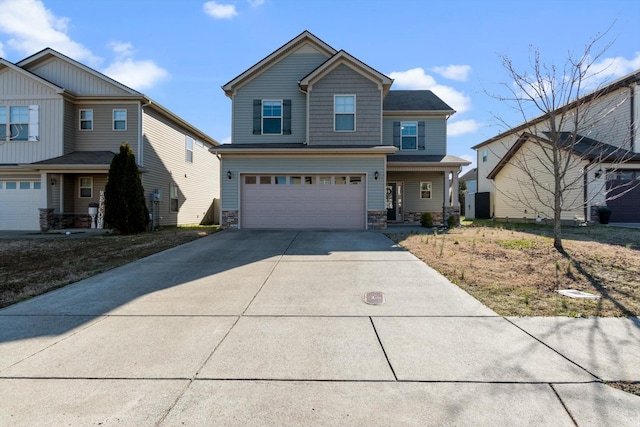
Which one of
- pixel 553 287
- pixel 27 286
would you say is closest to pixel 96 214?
pixel 27 286

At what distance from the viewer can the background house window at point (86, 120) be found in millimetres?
16609

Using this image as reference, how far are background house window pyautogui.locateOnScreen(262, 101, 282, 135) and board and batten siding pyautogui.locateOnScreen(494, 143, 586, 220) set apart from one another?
1041cm

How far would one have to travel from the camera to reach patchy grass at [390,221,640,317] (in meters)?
4.95

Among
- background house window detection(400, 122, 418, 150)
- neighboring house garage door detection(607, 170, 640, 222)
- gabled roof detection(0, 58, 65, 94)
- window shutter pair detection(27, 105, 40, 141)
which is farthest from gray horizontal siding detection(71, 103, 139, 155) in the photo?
neighboring house garage door detection(607, 170, 640, 222)

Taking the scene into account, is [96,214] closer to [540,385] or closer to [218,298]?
[218,298]

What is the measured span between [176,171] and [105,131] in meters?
4.04

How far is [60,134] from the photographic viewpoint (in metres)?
15.9

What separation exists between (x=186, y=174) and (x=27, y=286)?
15.2m

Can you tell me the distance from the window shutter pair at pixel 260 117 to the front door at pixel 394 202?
21.1 ft

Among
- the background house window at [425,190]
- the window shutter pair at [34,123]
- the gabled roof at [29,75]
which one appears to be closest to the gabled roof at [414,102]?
the background house window at [425,190]

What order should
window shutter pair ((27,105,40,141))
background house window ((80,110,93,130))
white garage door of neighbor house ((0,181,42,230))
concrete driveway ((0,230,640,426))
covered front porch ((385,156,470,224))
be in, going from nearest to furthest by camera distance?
1. concrete driveway ((0,230,640,426))
2. window shutter pair ((27,105,40,141))
3. white garage door of neighbor house ((0,181,42,230))
4. background house window ((80,110,93,130))
5. covered front porch ((385,156,470,224))

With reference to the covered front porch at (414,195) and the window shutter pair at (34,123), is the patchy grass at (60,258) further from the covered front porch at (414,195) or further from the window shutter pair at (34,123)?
the covered front porch at (414,195)

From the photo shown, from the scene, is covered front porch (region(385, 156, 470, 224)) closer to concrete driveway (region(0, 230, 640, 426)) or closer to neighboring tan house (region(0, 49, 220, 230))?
neighboring tan house (region(0, 49, 220, 230))

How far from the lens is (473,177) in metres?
36.8
